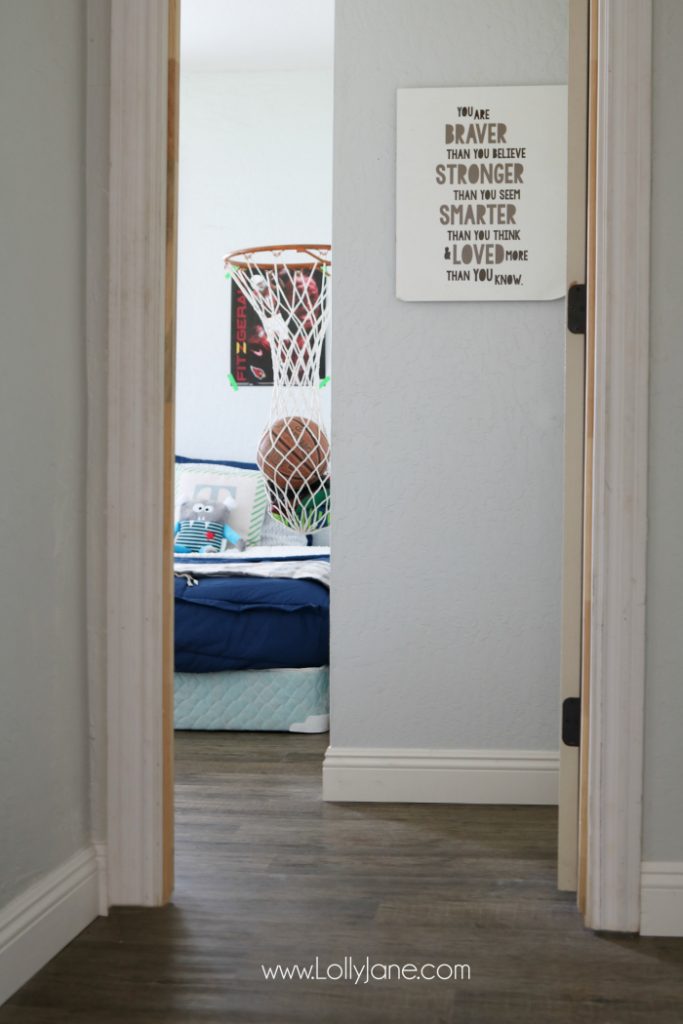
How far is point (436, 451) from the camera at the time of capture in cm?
310

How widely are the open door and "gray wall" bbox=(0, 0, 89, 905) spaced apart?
948 millimetres

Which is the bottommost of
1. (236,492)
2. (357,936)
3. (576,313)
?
(357,936)

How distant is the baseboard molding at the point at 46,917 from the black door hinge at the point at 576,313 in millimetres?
1375

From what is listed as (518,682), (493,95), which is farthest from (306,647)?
(493,95)

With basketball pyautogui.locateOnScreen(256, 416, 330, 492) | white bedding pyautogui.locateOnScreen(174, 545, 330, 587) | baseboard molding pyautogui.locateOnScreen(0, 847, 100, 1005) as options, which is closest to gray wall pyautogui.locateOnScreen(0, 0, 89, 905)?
baseboard molding pyautogui.locateOnScreen(0, 847, 100, 1005)

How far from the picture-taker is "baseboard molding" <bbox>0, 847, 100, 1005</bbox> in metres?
1.79

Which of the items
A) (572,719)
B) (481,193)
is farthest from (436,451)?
(572,719)

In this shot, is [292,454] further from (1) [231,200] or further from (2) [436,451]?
(1) [231,200]

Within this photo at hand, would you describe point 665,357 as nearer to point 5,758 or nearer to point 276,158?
point 5,758

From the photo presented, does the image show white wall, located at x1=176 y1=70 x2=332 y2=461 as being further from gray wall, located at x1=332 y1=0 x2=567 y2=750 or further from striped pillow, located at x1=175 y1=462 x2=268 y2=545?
gray wall, located at x1=332 y1=0 x2=567 y2=750

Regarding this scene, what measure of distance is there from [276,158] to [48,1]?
4122 mm

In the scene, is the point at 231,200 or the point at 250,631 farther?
the point at 231,200

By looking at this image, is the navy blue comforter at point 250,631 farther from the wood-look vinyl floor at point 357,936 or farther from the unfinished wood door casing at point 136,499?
the unfinished wood door casing at point 136,499

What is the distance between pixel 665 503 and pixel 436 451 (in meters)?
1.08
